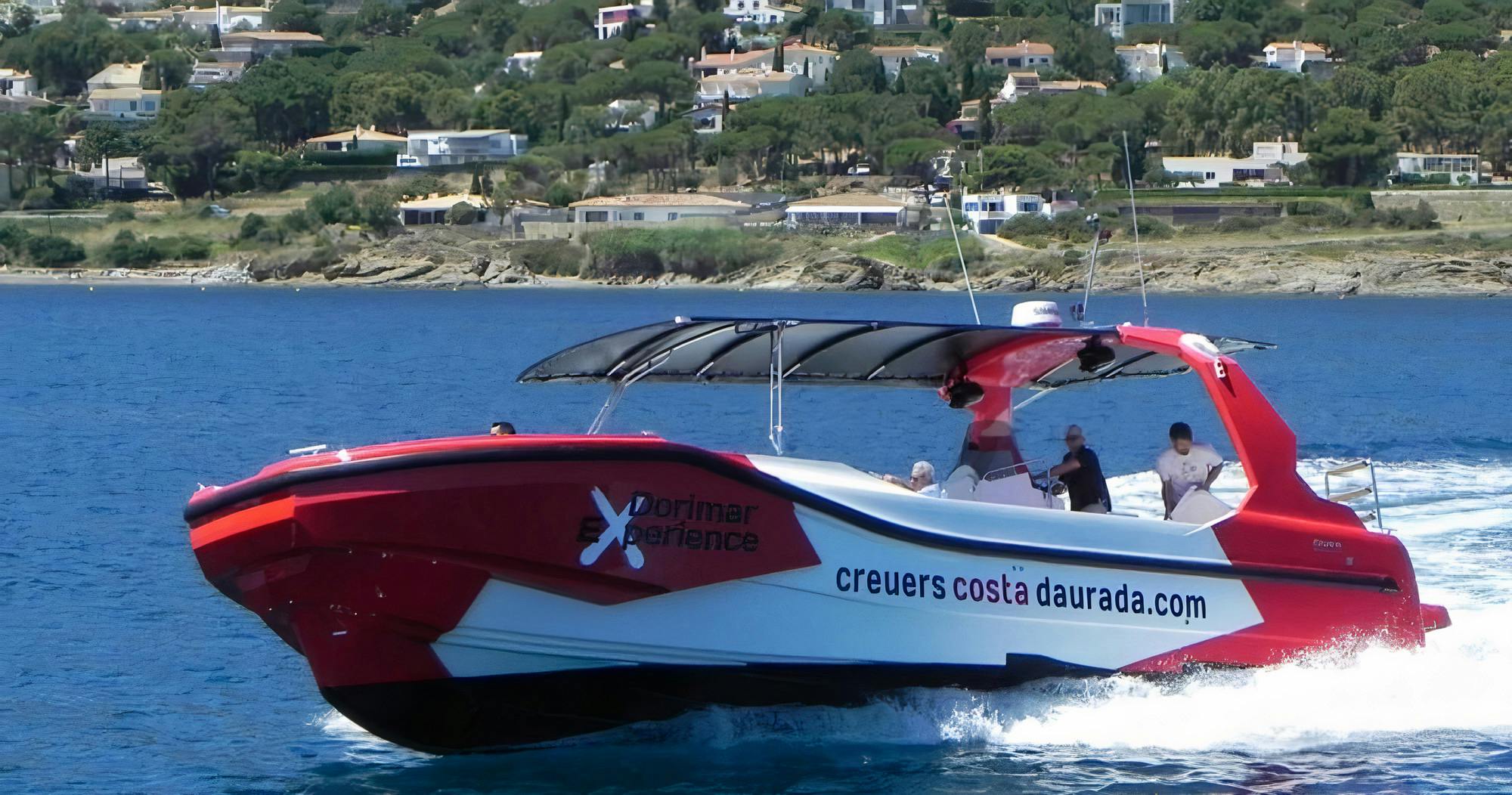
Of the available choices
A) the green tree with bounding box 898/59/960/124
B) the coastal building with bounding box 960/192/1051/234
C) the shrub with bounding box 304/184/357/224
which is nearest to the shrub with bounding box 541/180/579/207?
the shrub with bounding box 304/184/357/224

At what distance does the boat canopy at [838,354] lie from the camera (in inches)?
476

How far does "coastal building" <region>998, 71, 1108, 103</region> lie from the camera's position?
494 ft

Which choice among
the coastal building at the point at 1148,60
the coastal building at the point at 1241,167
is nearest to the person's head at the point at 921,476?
the coastal building at the point at 1241,167

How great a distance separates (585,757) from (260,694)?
332 cm

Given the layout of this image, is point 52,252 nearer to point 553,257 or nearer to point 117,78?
point 553,257

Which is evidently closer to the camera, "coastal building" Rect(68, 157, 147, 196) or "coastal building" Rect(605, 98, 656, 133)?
"coastal building" Rect(68, 157, 147, 196)

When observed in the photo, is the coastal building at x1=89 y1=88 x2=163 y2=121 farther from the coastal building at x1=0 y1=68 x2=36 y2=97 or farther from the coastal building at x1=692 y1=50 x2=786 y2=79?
the coastal building at x1=692 y1=50 x2=786 y2=79

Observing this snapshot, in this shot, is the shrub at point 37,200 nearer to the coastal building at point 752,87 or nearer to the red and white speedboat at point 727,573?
the coastal building at point 752,87

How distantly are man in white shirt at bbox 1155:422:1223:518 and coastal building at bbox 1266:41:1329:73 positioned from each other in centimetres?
16068

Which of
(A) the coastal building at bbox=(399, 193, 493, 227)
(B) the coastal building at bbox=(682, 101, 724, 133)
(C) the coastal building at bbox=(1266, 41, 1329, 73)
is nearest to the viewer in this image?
(A) the coastal building at bbox=(399, 193, 493, 227)

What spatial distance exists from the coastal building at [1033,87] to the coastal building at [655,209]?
4183 cm

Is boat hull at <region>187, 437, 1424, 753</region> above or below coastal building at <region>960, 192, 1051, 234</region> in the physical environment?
above

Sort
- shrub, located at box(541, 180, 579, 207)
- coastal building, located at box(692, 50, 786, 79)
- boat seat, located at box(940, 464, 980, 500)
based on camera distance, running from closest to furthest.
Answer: boat seat, located at box(940, 464, 980, 500) < shrub, located at box(541, 180, 579, 207) < coastal building, located at box(692, 50, 786, 79)

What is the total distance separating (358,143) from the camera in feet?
448
